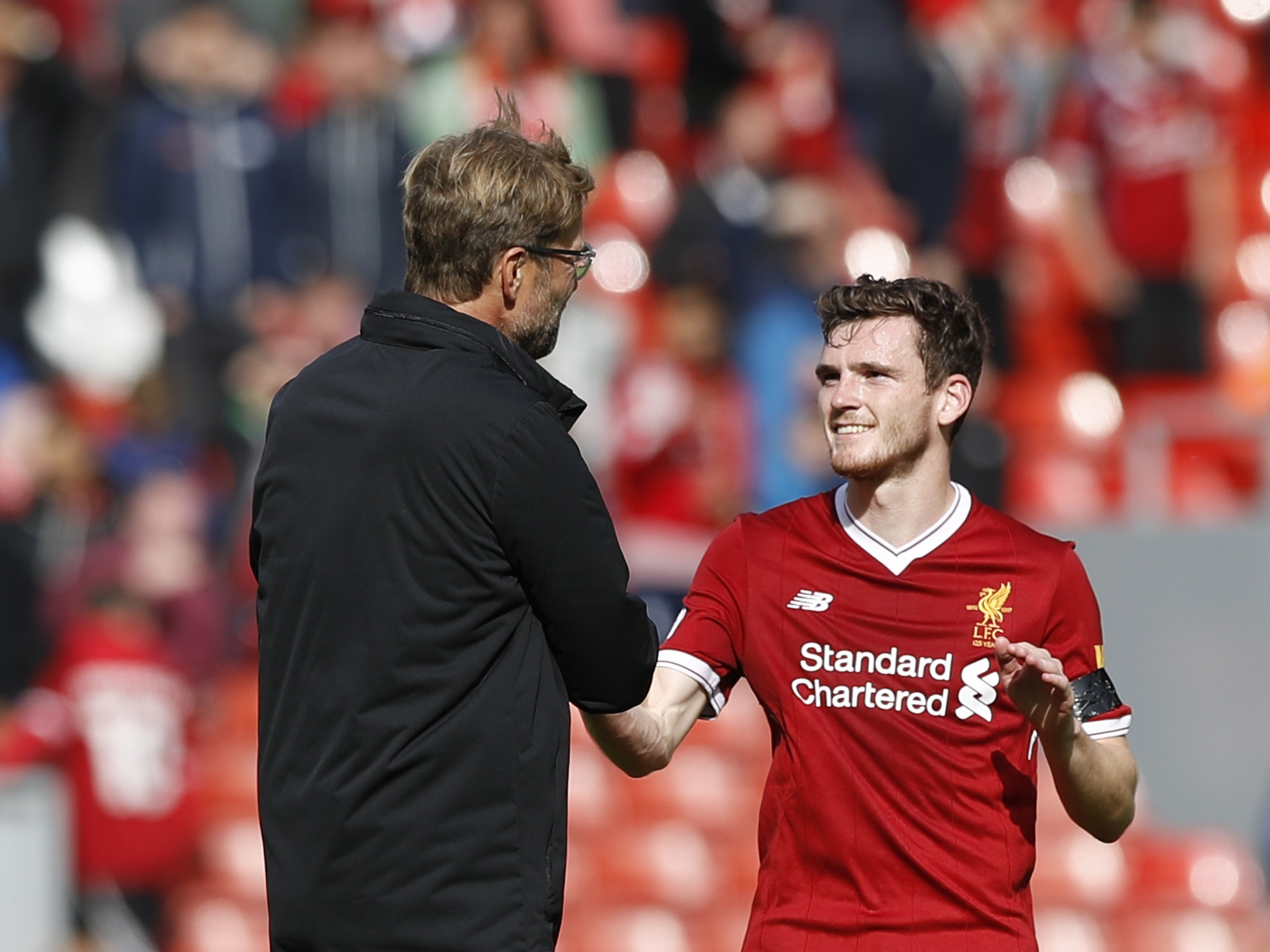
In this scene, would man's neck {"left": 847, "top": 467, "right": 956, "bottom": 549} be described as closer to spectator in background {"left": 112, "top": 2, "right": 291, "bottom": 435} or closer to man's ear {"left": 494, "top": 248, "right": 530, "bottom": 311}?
man's ear {"left": 494, "top": 248, "right": 530, "bottom": 311}

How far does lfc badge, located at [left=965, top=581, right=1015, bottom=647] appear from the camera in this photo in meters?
3.03

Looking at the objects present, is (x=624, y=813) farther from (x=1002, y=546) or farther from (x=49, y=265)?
(x=1002, y=546)

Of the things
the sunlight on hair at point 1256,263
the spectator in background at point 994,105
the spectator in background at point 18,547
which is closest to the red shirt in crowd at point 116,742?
the spectator in background at point 18,547

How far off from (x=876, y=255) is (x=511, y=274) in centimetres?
634

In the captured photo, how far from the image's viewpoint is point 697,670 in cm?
312

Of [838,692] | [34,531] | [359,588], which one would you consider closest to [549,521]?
[359,588]

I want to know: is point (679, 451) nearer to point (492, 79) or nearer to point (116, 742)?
point (492, 79)

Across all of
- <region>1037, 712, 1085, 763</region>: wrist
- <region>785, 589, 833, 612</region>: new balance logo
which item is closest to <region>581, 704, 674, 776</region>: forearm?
<region>785, 589, 833, 612</region>: new balance logo

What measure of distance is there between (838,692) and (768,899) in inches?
13.8

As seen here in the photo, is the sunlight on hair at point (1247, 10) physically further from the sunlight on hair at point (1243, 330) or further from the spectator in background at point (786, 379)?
the spectator in background at point (786, 379)

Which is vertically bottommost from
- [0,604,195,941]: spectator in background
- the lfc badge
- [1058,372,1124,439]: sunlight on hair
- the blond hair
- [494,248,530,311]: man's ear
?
[0,604,195,941]: spectator in background

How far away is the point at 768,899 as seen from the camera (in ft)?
9.82

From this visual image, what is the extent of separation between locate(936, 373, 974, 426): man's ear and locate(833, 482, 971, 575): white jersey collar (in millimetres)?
128

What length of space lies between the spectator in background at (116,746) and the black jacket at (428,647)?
4.96 meters
